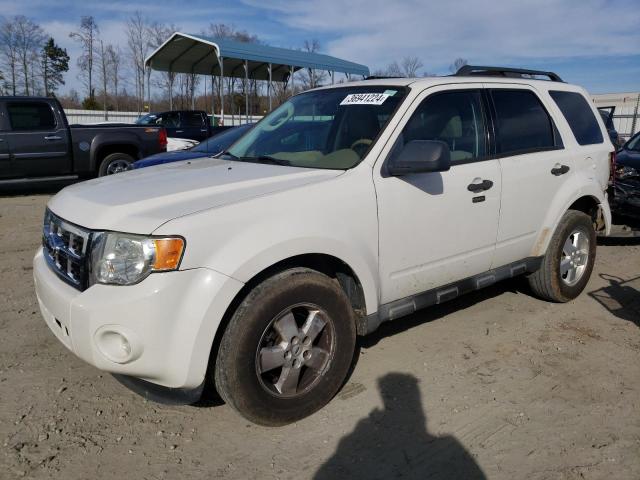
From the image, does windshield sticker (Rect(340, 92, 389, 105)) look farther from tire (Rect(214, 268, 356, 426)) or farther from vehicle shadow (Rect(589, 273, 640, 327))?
vehicle shadow (Rect(589, 273, 640, 327))

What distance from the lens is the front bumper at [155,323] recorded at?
7.97 feet

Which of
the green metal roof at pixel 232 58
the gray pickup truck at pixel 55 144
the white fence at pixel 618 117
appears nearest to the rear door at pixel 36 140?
the gray pickup truck at pixel 55 144

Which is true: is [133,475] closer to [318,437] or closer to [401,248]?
[318,437]

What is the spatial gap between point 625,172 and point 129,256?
23.4 ft

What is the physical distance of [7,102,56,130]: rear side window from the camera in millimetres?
10000

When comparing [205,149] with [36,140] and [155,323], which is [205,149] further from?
[155,323]

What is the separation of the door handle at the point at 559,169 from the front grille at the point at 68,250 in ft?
11.4

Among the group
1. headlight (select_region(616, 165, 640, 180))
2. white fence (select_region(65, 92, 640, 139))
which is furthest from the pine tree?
headlight (select_region(616, 165, 640, 180))

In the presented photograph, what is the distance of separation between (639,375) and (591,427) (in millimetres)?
859

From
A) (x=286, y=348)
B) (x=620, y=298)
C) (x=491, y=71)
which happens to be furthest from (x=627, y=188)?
(x=286, y=348)

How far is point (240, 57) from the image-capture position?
55.6 feet

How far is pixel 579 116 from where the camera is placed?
189 inches

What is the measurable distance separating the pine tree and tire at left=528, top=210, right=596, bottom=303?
1881 inches

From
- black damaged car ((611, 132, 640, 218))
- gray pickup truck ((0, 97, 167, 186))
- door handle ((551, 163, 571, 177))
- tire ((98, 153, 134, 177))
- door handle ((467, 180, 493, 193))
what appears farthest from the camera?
tire ((98, 153, 134, 177))
